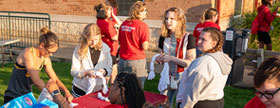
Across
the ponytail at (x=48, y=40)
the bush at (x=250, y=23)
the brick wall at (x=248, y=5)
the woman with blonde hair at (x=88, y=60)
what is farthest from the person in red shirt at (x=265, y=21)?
the ponytail at (x=48, y=40)

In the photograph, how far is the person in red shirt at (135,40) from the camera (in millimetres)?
5281

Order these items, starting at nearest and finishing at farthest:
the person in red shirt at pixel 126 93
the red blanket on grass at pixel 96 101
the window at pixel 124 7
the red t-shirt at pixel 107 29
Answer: the person in red shirt at pixel 126 93 → the red blanket on grass at pixel 96 101 → the red t-shirt at pixel 107 29 → the window at pixel 124 7

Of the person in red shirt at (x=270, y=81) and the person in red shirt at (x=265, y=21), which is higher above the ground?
the person in red shirt at (x=265, y=21)

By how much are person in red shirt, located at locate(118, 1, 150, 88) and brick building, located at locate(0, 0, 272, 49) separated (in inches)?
218

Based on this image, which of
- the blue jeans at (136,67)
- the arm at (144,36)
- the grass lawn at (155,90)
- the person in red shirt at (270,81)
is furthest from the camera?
the grass lawn at (155,90)

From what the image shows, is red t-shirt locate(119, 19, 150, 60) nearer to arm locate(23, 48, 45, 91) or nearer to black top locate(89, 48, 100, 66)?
black top locate(89, 48, 100, 66)

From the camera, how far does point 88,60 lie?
4480 millimetres

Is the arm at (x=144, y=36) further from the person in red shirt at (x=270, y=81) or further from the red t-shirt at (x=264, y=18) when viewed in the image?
the red t-shirt at (x=264, y=18)

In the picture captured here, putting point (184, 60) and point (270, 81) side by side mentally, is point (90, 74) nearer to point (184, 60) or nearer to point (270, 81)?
point (184, 60)

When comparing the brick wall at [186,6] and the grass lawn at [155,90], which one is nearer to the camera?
the grass lawn at [155,90]

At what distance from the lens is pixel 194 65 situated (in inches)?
137

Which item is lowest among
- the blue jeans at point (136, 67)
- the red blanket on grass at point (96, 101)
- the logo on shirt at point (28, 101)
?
the red blanket on grass at point (96, 101)

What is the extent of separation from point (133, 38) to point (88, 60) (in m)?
1.12

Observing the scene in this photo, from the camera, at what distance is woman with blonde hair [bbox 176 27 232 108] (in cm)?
344
